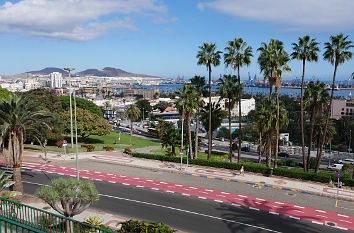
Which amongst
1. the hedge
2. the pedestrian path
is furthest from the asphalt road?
the hedge

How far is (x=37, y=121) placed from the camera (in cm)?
2459

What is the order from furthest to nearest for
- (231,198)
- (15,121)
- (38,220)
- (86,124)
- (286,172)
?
1. (86,124)
2. (286,172)
3. (231,198)
4. (15,121)
5. (38,220)

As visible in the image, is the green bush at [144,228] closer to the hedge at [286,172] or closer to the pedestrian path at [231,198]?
the pedestrian path at [231,198]

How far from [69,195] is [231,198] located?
52.9ft

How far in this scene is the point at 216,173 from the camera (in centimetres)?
3594

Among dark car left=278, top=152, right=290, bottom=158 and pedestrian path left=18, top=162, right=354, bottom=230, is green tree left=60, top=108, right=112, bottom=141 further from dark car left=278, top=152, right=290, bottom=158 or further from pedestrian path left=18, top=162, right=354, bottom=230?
dark car left=278, top=152, right=290, bottom=158

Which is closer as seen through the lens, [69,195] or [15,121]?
[69,195]

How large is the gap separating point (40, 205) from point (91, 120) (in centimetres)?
3822

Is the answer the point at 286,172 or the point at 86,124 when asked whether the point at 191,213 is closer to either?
the point at 286,172

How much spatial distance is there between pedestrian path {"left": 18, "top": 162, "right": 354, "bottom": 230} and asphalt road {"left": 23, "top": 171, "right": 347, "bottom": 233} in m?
0.93

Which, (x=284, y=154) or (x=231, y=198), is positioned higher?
(x=231, y=198)

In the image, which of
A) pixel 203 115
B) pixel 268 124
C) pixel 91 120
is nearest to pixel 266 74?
pixel 268 124

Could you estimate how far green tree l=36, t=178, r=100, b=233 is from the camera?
15.1m

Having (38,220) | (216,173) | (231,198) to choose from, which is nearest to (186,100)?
(216,173)
